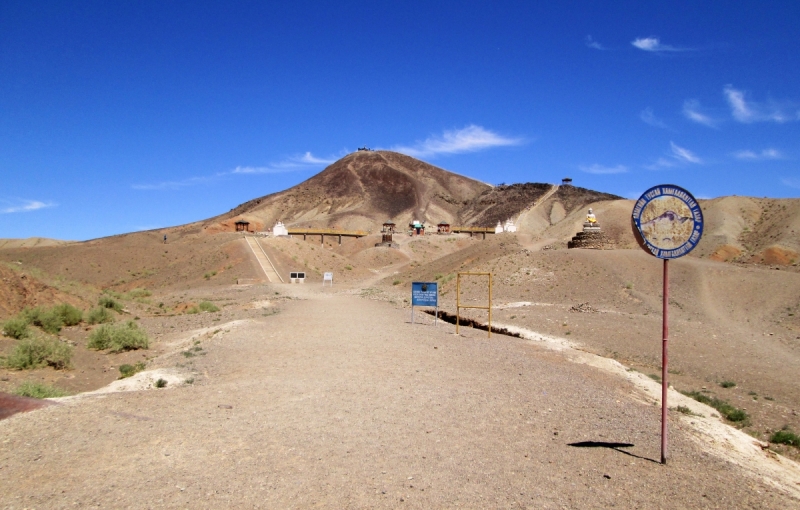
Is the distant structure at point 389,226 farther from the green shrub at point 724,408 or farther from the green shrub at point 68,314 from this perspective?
the green shrub at point 724,408

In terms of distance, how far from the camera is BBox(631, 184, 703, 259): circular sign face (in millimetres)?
6551

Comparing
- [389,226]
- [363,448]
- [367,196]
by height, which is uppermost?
[367,196]

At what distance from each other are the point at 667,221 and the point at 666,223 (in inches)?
1.0

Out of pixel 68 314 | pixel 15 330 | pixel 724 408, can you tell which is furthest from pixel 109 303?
pixel 724 408

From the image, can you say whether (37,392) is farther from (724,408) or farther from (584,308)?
(584,308)

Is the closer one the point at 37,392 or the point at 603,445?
the point at 603,445

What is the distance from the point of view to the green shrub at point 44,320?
17.9 meters

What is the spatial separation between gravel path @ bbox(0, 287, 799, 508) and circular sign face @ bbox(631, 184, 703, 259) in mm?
2338

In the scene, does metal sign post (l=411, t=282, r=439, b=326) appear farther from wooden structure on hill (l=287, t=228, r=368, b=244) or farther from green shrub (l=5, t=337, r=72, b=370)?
wooden structure on hill (l=287, t=228, r=368, b=244)

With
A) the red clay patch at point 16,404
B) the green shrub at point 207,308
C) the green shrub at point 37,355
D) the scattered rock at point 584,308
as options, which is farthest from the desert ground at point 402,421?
the green shrub at point 207,308

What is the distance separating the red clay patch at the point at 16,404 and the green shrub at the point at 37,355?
5.84 m

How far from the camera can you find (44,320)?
1811 cm

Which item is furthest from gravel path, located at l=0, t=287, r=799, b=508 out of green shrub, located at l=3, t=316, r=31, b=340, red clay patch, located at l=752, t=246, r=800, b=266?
red clay patch, located at l=752, t=246, r=800, b=266

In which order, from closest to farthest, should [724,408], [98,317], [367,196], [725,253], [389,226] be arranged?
[724,408]
[98,317]
[725,253]
[389,226]
[367,196]
